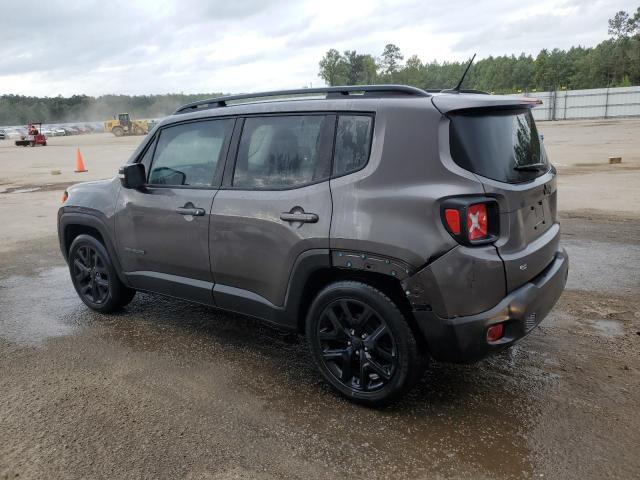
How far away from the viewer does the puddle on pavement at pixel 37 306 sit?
4516mm

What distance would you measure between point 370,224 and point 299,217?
19.4 inches

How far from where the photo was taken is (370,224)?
2.91m

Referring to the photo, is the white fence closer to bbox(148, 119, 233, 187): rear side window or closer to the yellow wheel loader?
the yellow wheel loader

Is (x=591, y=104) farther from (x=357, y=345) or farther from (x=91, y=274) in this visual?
(x=357, y=345)

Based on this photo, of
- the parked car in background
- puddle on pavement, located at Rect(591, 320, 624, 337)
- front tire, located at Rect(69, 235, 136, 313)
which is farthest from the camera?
the parked car in background

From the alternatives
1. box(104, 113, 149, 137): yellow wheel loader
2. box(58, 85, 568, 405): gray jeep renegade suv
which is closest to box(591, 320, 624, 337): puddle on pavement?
box(58, 85, 568, 405): gray jeep renegade suv

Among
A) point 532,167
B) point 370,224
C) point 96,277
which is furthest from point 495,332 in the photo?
point 96,277

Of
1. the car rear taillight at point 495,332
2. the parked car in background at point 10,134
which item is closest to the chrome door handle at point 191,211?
the car rear taillight at point 495,332

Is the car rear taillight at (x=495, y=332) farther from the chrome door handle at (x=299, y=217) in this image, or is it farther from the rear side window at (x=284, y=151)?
the rear side window at (x=284, y=151)

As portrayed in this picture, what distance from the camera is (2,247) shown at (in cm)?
772

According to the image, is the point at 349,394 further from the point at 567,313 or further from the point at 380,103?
the point at 567,313

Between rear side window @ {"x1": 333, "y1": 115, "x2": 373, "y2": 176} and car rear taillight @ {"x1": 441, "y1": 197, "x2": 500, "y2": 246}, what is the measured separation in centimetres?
60

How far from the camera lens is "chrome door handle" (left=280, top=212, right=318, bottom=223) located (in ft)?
10.3

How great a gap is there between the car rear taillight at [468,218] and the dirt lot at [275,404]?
1.06 meters
